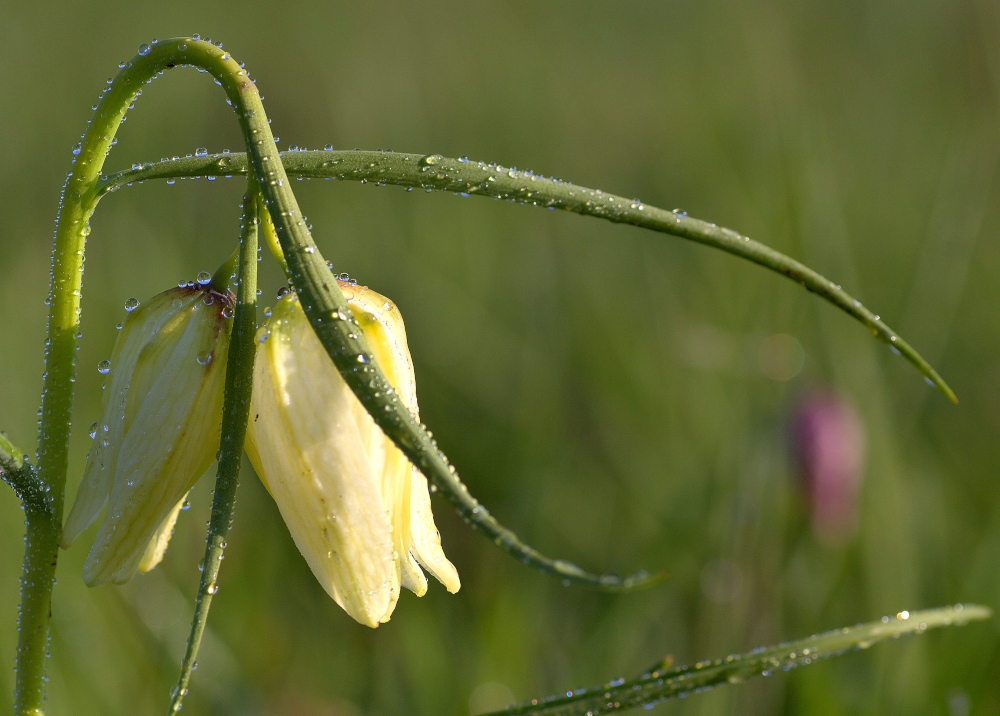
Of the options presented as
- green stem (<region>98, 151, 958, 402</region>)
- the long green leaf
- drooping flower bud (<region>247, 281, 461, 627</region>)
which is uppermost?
green stem (<region>98, 151, 958, 402</region>)

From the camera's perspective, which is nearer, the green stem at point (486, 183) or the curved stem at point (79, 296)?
the curved stem at point (79, 296)

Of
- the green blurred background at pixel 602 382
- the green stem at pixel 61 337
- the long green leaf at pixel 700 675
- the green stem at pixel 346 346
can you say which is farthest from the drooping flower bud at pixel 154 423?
the green blurred background at pixel 602 382

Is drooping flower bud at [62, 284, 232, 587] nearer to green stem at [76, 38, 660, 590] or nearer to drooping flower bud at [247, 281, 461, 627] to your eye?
drooping flower bud at [247, 281, 461, 627]

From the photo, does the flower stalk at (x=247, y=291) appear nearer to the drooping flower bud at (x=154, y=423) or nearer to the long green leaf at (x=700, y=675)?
the drooping flower bud at (x=154, y=423)

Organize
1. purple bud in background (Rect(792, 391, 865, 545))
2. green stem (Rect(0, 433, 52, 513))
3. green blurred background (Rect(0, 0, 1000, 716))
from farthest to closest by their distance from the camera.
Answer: purple bud in background (Rect(792, 391, 865, 545)) < green blurred background (Rect(0, 0, 1000, 716)) < green stem (Rect(0, 433, 52, 513))

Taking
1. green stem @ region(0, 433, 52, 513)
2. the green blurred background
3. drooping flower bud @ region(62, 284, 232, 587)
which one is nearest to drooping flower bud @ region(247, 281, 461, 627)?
drooping flower bud @ region(62, 284, 232, 587)

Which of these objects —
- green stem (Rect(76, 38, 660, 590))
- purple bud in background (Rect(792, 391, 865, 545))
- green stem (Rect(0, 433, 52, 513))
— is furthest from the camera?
purple bud in background (Rect(792, 391, 865, 545))

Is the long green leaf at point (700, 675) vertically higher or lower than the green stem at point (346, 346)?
lower
